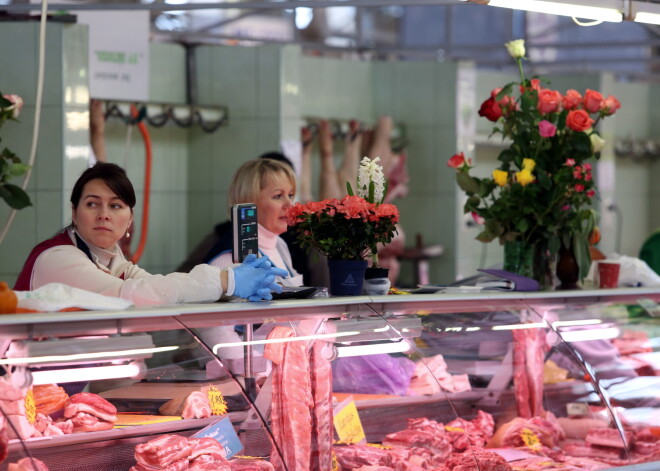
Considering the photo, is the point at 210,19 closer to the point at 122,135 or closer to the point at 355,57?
the point at 355,57

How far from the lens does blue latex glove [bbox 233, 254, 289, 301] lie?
318 centimetres

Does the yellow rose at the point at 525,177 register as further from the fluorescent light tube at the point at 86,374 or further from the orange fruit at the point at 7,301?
the orange fruit at the point at 7,301

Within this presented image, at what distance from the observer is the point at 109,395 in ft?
9.73

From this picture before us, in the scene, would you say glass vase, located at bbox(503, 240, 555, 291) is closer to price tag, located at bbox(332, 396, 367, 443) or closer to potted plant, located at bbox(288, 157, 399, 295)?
potted plant, located at bbox(288, 157, 399, 295)

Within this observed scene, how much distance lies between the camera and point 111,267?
3.48 m

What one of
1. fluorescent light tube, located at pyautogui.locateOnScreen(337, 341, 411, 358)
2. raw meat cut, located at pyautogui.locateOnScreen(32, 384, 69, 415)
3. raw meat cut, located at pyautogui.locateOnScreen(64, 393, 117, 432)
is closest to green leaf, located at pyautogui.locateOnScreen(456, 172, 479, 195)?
fluorescent light tube, located at pyautogui.locateOnScreen(337, 341, 411, 358)

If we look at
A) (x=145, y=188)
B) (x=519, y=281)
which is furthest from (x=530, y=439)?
(x=145, y=188)

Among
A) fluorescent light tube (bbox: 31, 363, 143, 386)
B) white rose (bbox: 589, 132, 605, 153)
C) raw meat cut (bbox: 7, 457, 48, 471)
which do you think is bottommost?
raw meat cut (bbox: 7, 457, 48, 471)

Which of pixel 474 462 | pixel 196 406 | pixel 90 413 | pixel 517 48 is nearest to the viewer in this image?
pixel 90 413

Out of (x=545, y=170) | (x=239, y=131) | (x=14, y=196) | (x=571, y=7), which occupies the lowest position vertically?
(x=14, y=196)

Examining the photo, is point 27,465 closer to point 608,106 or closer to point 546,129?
point 546,129

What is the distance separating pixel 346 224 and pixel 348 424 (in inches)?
27.3

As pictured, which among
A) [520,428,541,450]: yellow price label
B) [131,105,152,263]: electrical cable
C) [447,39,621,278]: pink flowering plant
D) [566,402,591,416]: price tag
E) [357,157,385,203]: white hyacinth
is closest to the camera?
[357,157,385,203]: white hyacinth

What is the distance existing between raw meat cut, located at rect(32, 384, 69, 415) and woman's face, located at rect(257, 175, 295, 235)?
1560 millimetres
